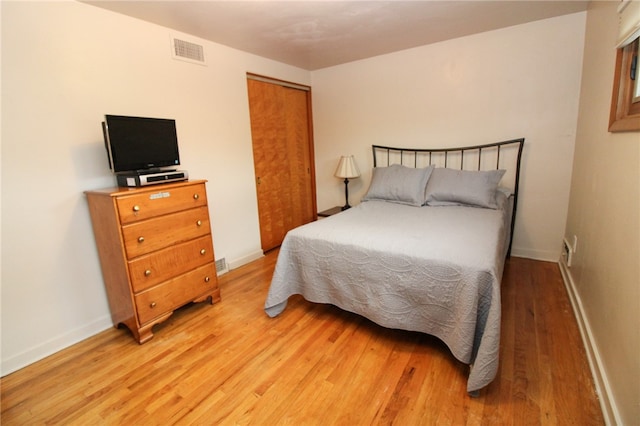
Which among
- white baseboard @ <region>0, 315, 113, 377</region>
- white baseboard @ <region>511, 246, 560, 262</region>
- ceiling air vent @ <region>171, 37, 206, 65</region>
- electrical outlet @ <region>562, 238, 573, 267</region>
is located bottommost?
white baseboard @ <region>0, 315, 113, 377</region>

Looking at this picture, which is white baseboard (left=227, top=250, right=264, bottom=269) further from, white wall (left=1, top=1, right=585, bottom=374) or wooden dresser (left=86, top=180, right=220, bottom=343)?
wooden dresser (left=86, top=180, right=220, bottom=343)

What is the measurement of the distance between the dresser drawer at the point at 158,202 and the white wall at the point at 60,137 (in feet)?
1.54

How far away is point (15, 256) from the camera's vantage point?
1.75m

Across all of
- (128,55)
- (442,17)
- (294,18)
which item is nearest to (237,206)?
(128,55)

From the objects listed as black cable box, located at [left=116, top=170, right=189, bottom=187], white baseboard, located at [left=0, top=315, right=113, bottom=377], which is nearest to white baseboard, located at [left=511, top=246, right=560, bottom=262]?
black cable box, located at [left=116, top=170, right=189, bottom=187]

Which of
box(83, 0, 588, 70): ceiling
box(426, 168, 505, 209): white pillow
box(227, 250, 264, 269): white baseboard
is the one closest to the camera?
box(83, 0, 588, 70): ceiling

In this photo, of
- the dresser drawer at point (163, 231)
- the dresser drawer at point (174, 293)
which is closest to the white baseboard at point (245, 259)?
the dresser drawer at point (174, 293)

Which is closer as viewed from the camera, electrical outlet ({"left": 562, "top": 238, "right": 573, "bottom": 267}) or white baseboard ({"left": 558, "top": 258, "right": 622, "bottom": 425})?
white baseboard ({"left": 558, "top": 258, "right": 622, "bottom": 425})

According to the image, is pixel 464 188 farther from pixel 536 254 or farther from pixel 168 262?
pixel 168 262

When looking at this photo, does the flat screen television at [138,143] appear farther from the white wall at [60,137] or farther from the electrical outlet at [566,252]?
the electrical outlet at [566,252]

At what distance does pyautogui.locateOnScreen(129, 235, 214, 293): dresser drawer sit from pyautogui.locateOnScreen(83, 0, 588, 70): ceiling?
1.63 m

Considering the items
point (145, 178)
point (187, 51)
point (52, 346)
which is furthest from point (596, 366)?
point (187, 51)

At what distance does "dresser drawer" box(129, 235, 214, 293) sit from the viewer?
189 centimetres

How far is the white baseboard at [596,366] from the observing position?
1.23 meters
